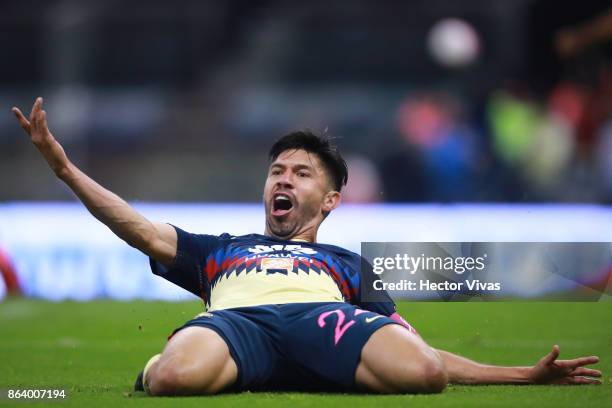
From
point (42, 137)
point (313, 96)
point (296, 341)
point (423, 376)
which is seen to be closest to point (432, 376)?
point (423, 376)

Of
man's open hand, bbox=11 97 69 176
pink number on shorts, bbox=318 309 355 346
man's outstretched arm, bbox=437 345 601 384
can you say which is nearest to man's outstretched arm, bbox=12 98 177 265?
man's open hand, bbox=11 97 69 176

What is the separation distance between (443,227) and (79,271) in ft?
11.7

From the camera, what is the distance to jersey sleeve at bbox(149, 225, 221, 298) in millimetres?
5469

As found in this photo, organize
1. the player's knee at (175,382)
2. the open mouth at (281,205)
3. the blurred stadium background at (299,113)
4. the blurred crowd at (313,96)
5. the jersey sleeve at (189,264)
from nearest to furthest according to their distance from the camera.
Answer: the player's knee at (175,382)
the jersey sleeve at (189,264)
the open mouth at (281,205)
the blurred stadium background at (299,113)
the blurred crowd at (313,96)

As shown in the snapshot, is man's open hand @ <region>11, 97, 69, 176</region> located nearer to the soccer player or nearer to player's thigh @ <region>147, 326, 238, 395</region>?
the soccer player

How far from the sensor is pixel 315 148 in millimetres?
5938

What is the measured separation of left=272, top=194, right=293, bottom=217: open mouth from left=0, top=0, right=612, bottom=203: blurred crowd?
22.3ft

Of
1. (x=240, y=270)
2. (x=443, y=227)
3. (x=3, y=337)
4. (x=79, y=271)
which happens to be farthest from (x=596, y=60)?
(x=240, y=270)

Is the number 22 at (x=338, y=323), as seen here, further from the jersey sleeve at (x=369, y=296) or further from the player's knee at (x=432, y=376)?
the player's knee at (x=432, y=376)

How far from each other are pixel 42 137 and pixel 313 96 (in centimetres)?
1418

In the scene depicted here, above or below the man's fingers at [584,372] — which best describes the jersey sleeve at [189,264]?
above

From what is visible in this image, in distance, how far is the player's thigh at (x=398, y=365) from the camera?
480 cm

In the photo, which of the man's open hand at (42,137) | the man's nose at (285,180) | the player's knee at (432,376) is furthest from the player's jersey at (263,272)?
the man's open hand at (42,137)

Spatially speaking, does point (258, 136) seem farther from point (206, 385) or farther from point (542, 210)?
point (206, 385)
